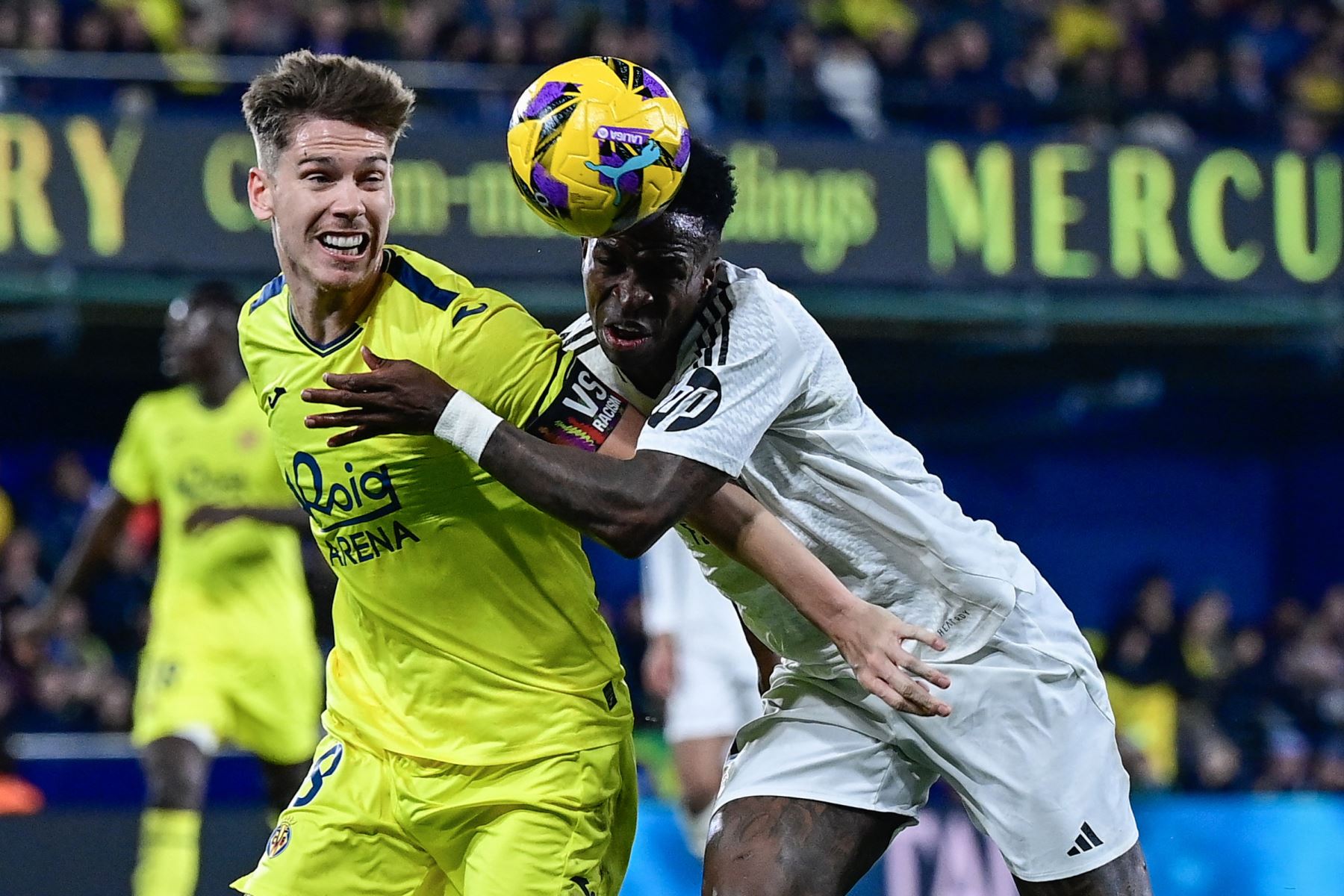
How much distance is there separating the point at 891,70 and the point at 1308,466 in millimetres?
6403

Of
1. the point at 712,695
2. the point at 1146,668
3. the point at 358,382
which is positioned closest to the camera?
the point at 358,382

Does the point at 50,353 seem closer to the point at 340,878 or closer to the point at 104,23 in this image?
the point at 104,23

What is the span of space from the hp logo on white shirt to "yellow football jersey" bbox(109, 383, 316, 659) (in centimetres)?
360

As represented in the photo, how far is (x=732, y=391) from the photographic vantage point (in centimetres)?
337

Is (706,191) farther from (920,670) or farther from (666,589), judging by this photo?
(666,589)

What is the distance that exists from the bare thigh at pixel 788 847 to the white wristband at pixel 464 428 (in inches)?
40.8

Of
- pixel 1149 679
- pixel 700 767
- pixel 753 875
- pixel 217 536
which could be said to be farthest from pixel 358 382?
pixel 1149 679

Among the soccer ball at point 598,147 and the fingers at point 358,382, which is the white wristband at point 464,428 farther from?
the soccer ball at point 598,147

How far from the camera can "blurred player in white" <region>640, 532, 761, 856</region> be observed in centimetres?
700

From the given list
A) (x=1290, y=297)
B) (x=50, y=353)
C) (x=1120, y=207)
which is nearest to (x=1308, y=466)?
(x=1290, y=297)

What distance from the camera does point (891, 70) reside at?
531 inches

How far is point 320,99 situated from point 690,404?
92cm

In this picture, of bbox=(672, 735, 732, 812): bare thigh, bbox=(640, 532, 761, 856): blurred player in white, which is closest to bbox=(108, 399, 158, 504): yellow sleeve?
bbox=(640, 532, 761, 856): blurred player in white

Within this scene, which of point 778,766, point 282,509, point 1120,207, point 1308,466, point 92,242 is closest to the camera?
point 778,766
